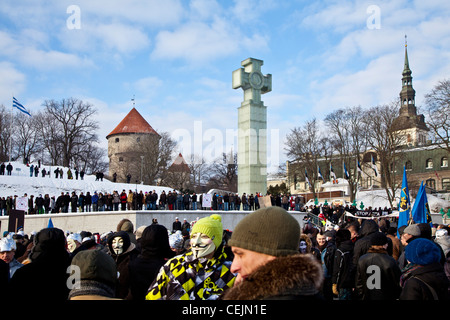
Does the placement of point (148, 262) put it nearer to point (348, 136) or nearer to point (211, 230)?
point (211, 230)

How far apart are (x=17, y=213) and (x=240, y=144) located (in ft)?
72.8

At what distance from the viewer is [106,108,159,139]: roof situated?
75875 millimetres

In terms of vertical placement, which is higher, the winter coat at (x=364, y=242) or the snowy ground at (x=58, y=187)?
the snowy ground at (x=58, y=187)

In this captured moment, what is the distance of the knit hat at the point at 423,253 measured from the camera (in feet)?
13.2

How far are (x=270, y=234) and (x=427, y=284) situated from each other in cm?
241

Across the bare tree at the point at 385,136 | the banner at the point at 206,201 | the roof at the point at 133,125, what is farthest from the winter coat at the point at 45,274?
the roof at the point at 133,125

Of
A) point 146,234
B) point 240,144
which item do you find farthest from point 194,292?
point 240,144

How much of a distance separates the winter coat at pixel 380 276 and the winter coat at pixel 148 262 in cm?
238

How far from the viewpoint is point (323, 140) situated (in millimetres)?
52938

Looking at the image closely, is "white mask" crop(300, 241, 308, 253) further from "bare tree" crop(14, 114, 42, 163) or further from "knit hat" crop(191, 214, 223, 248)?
"bare tree" crop(14, 114, 42, 163)

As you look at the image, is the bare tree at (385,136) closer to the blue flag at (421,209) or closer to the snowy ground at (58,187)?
the snowy ground at (58,187)

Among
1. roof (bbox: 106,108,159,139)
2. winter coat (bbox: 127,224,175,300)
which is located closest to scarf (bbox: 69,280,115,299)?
winter coat (bbox: 127,224,175,300)
